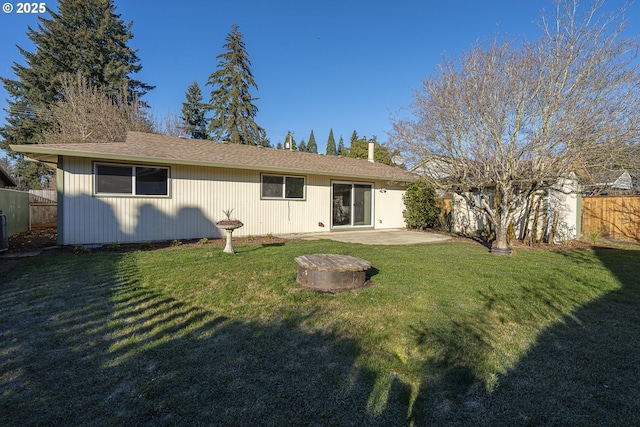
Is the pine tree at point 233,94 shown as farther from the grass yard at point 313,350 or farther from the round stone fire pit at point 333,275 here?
the round stone fire pit at point 333,275

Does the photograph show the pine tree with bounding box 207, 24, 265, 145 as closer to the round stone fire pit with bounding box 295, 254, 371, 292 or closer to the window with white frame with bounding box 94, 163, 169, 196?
the window with white frame with bounding box 94, 163, 169, 196

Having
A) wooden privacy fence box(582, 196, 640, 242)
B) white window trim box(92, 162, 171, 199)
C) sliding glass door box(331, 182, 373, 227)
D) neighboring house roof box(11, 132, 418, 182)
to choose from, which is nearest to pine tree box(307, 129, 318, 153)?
neighboring house roof box(11, 132, 418, 182)

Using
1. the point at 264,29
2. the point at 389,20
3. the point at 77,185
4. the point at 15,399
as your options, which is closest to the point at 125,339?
the point at 15,399

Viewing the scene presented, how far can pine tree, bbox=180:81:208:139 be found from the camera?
104 feet

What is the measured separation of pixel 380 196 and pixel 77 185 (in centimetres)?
1028

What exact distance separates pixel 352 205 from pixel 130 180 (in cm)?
777

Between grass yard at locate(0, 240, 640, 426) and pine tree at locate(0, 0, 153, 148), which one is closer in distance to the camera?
grass yard at locate(0, 240, 640, 426)

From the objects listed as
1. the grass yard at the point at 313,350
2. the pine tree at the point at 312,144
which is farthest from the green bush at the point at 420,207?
the pine tree at the point at 312,144

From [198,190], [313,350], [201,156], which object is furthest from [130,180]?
[313,350]

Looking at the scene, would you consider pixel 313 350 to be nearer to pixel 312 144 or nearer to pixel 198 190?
pixel 198 190

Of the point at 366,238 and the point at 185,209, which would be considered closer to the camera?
the point at 185,209

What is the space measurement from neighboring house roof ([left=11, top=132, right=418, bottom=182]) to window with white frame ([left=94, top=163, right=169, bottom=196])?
14.1 inches

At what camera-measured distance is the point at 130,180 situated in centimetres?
857

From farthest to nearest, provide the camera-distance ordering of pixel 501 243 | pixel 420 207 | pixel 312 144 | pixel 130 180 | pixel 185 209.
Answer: pixel 312 144 < pixel 420 207 < pixel 185 209 < pixel 130 180 < pixel 501 243
